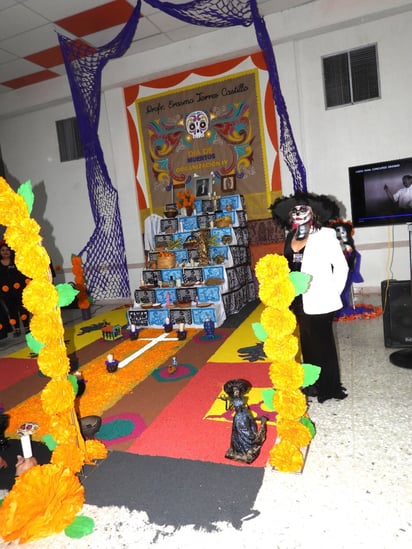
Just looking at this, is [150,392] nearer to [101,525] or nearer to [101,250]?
[101,525]

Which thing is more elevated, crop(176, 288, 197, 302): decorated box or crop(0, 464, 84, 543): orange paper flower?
crop(176, 288, 197, 302): decorated box

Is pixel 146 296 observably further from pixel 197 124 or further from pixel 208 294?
pixel 197 124

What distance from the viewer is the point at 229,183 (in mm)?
6879

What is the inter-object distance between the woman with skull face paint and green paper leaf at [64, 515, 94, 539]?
1.68 metres

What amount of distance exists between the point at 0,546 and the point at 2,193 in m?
1.60

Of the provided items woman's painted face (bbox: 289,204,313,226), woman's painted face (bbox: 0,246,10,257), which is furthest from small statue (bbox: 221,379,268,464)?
woman's painted face (bbox: 0,246,10,257)

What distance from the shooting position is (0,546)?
5.91 ft

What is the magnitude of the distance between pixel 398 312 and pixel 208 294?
2482 mm

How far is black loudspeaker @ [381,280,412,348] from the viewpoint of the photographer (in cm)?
351

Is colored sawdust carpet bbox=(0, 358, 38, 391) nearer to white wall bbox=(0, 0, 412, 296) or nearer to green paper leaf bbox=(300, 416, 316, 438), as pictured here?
green paper leaf bbox=(300, 416, 316, 438)

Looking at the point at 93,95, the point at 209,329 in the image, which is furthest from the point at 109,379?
the point at 93,95

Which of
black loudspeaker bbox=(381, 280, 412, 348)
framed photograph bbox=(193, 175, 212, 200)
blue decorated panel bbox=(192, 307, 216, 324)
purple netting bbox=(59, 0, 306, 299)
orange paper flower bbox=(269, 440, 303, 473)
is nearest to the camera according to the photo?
orange paper flower bbox=(269, 440, 303, 473)

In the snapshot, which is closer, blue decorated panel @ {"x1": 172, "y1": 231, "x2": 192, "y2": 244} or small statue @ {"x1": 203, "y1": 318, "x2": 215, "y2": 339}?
small statue @ {"x1": 203, "y1": 318, "x2": 215, "y2": 339}

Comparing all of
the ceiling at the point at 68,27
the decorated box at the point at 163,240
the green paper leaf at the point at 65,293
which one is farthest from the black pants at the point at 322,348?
the ceiling at the point at 68,27
